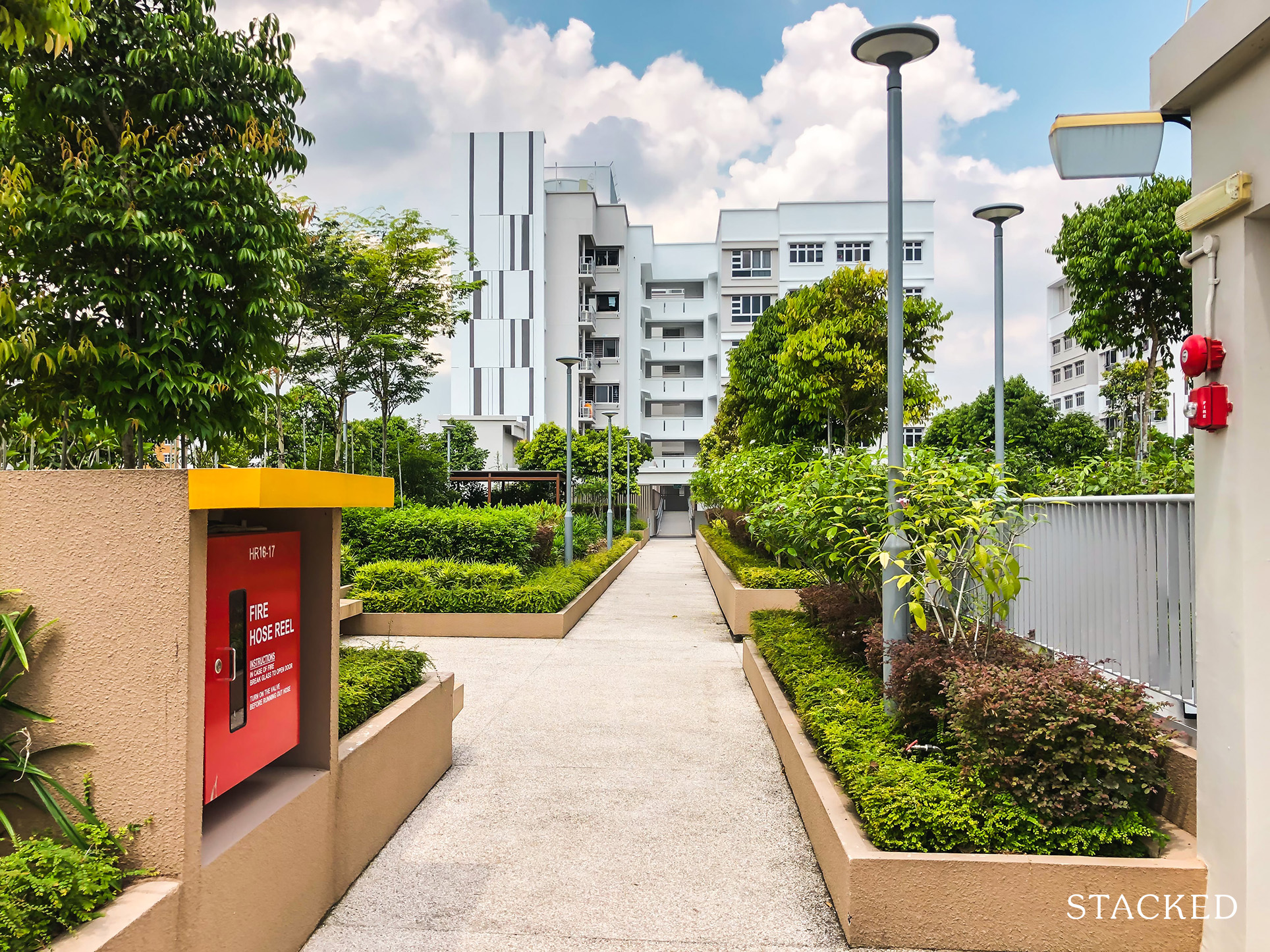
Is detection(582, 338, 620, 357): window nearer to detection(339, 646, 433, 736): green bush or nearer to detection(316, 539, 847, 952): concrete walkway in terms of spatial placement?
detection(316, 539, 847, 952): concrete walkway

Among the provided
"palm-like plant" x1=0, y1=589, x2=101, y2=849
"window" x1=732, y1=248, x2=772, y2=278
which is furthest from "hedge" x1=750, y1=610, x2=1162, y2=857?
"window" x1=732, y1=248, x2=772, y2=278

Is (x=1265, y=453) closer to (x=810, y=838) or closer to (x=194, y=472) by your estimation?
(x=810, y=838)

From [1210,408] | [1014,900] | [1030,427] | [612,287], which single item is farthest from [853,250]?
[1014,900]

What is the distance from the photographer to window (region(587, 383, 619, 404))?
5059 centimetres

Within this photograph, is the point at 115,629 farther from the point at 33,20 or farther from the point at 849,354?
the point at 849,354

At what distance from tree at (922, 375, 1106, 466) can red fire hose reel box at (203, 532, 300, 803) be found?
33588 mm

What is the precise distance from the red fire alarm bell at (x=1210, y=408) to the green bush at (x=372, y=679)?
436 cm

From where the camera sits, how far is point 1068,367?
55000mm

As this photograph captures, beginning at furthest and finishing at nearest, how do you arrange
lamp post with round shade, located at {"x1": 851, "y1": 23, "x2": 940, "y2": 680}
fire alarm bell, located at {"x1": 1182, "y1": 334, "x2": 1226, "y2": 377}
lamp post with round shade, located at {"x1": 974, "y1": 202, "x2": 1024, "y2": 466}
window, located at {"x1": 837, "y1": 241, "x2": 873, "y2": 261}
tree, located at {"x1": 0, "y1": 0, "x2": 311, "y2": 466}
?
window, located at {"x1": 837, "y1": 241, "x2": 873, "y2": 261} < lamp post with round shade, located at {"x1": 974, "y1": 202, "x2": 1024, "y2": 466} < tree, located at {"x1": 0, "y1": 0, "x2": 311, "y2": 466} < lamp post with round shade, located at {"x1": 851, "y1": 23, "x2": 940, "y2": 680} < fire alarm bell, located at {"x1": 1182, "y1": 334, "x2": 1226, "y2": 377}

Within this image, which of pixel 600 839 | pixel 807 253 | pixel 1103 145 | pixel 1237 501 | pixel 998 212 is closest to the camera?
pixel 1237 501

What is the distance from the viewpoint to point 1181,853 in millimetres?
3637

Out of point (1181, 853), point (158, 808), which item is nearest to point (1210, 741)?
point (1181, 853)

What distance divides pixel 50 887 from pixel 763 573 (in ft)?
36.1

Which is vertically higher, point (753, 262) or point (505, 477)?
point (753, 262)
